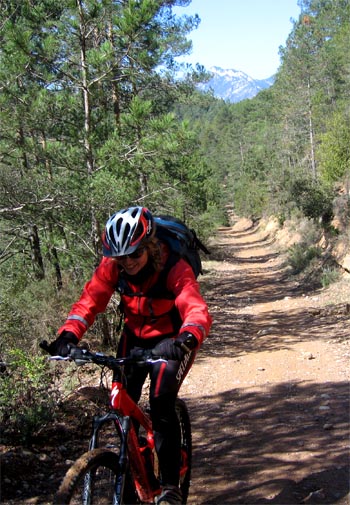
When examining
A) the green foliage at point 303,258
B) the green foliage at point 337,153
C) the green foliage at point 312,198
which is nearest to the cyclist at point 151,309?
the green foliage at point 303,258

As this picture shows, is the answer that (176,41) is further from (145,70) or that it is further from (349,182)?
(349,182)

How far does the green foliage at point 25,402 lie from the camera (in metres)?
4.63

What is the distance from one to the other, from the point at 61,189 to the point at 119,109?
4.73m

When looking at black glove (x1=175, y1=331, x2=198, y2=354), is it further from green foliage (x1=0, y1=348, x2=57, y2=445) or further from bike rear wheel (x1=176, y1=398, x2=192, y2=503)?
green foliage (x1=0, y1=348, x2=57, y2=445)

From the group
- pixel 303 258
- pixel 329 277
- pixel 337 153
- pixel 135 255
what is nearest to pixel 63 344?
pixel 135 255

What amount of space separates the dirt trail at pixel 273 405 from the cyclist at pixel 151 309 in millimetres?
1054

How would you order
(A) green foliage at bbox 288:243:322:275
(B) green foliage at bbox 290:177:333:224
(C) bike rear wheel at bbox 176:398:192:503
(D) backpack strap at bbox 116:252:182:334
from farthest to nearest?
(B) green foliage at bbox 290:177:333:224
(A) green foliage at bbox 288:243:322:275
(C) bike rear wheel at bbox 176:398:192:503
(D) backpack strap at bbox 116:252:182:334

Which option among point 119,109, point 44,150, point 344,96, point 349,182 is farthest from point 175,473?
point 344,96

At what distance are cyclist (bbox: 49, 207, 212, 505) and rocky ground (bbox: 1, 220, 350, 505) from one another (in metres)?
1.04

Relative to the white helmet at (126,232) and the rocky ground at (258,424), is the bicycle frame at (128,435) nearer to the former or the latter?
the white helmet at (126,232)

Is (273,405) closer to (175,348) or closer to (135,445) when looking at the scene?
(135,445)

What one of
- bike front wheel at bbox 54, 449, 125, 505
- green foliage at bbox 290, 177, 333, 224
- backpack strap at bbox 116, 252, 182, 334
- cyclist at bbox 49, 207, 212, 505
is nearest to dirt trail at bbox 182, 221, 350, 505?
cyclist at bbox 49, 207, 212, 505

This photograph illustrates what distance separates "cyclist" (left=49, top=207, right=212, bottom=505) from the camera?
122 inches

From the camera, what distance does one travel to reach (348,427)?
5.26 meters
